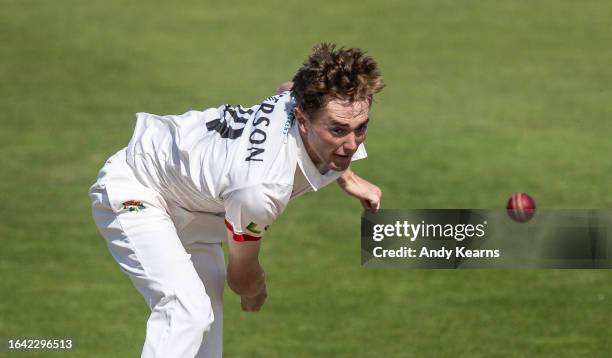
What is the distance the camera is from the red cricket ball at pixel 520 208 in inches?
432

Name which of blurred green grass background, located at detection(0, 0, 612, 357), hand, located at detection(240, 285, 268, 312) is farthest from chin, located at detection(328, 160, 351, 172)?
blurred green grass background, located at detection(0, 0, 612, 357)

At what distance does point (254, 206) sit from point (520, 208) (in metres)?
5.37

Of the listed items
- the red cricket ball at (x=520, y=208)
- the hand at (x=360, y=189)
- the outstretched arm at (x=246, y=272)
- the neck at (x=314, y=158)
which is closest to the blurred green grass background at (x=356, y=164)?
the red cricket ball at (x=520, y=208)

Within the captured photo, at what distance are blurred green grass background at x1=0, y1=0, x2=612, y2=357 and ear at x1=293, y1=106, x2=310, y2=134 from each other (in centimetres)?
283

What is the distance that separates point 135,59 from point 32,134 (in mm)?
3133

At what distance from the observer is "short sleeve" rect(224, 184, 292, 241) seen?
20.0 ft

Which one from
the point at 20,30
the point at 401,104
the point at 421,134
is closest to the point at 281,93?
the point at 421,134

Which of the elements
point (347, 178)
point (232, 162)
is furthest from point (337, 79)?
point (347, 178)

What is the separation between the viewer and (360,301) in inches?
383

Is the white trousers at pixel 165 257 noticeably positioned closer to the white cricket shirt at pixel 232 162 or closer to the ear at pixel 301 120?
the white cricket shirt at pixel 232 162

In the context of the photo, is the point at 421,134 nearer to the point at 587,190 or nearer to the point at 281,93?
the point at 587,190

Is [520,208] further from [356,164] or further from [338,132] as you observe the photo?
[338,132]

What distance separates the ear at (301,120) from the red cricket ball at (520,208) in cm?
510

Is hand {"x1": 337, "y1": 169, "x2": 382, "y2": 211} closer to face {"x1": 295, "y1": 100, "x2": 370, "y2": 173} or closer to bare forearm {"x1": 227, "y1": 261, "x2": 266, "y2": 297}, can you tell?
bare forearm {"x1": 227, "y1": 261, "x2": 266, "y2": 297}
